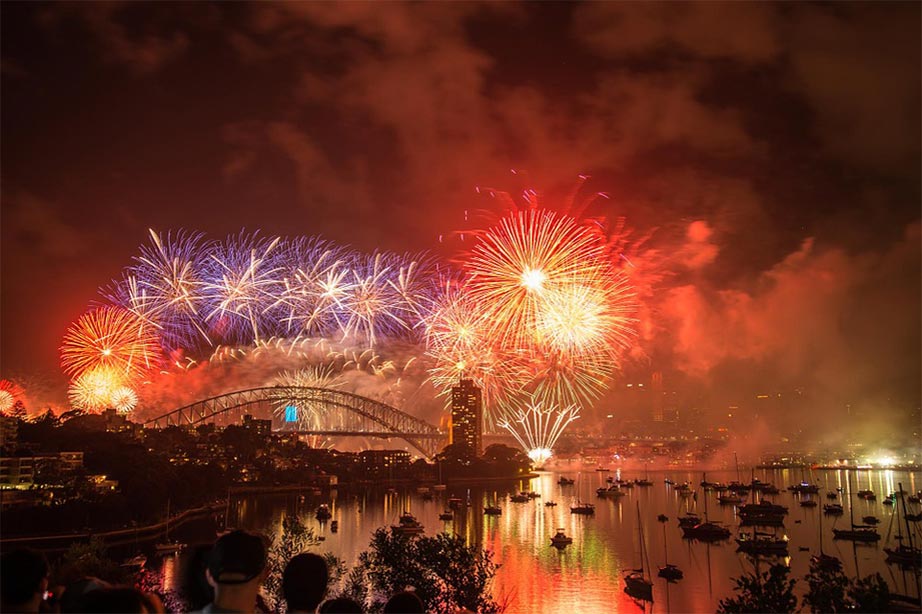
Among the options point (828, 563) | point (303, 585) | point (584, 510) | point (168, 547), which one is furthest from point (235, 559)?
point (584, 510)

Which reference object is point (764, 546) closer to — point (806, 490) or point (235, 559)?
point (235, 559)

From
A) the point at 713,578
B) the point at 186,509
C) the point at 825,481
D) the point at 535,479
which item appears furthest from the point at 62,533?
the point at 825,481

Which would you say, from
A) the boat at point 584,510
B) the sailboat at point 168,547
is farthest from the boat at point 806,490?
the sailboat at point 168,547

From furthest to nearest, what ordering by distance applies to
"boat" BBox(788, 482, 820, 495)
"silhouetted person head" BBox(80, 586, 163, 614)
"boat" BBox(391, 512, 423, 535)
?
"boat" BBox(788, 482, 820, 495)
"boat" BBox(391, 512, 423, 535)
"silhouetted person head" BBox(80, 586, 163, 614)

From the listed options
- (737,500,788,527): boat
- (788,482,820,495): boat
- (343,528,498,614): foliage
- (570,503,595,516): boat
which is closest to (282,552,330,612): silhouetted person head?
(343,528,498,614): foliage

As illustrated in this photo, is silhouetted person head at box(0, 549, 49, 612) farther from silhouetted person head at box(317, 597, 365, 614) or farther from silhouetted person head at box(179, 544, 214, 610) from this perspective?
silhouetted person head at box(317, 597, 365, 614)

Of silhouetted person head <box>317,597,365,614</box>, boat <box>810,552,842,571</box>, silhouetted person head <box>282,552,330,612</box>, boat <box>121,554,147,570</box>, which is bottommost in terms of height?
boat <box>121,554,147,570</box>

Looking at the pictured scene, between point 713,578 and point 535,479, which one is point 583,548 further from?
point 535,479
